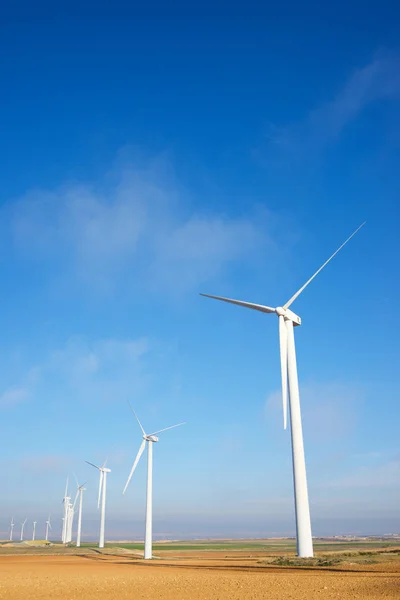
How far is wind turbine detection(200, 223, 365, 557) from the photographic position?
134 feet

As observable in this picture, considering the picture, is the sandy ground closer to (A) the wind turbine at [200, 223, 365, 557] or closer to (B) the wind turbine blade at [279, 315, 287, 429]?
(A) the wind turbine at [200, 223, 365, 557]

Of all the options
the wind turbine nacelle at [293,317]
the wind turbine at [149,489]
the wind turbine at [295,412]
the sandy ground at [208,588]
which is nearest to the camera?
the sandy ground at [208,588]

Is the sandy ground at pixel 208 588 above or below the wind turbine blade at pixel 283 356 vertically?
below

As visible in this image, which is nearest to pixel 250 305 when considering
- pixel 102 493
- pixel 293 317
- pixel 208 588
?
pixel 293 317

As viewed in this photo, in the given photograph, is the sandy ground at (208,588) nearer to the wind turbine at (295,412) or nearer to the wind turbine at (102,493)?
the wind turbine at (295,412)

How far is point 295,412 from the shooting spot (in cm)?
4381

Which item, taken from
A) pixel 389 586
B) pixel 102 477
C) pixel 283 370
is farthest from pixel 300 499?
pixel 102 477

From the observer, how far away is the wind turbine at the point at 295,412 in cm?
4081

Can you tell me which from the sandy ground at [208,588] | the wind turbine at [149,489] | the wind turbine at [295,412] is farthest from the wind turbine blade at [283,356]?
the wind turbine at [149,489]

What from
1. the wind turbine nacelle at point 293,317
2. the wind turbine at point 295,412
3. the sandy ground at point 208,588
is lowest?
the sandy ground at point 208,588

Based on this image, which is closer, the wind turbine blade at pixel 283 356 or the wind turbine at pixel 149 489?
the wind turbine blade at pixel 283 356

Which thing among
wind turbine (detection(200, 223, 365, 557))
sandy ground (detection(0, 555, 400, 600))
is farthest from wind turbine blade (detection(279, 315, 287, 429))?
sandy ground (detection(0, 555, 400, 600))

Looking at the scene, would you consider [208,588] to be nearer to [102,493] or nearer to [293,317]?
[293,317]

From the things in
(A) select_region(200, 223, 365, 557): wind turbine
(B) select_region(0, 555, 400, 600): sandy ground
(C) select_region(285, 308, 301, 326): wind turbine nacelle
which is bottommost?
(B) select_region(0, 555, 400, 600): sandy ground
